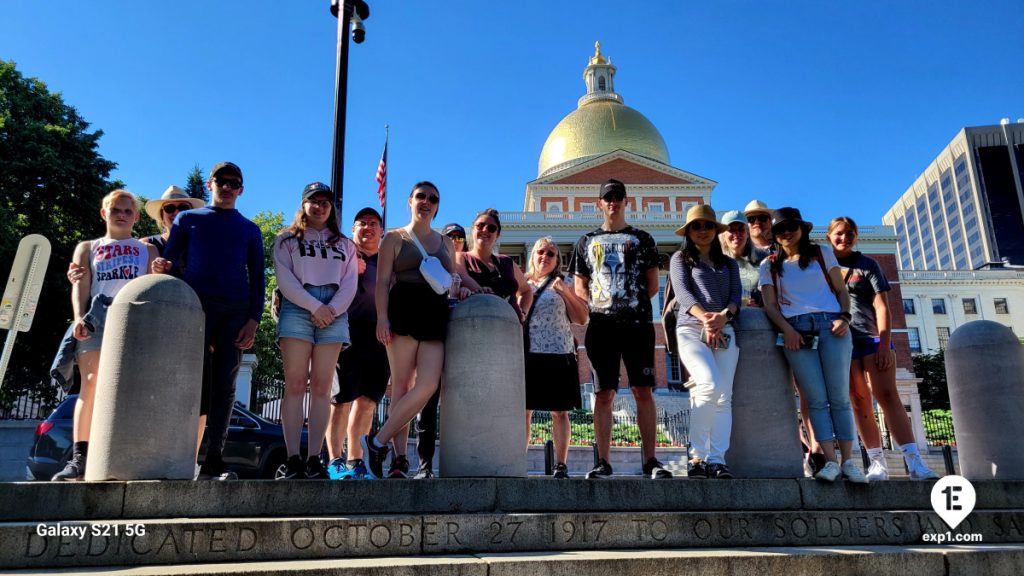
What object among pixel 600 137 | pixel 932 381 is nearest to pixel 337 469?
pixel 600 137

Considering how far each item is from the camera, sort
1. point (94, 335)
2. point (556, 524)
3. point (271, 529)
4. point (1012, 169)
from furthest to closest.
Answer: point (1012, 169)
point (94, 335)
point (556, 524)
point (271, 529)

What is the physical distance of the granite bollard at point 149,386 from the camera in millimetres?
4133

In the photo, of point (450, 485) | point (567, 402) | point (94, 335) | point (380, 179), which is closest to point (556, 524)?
point (450, 485)

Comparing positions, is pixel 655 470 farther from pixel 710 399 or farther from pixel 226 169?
pixel 226 169

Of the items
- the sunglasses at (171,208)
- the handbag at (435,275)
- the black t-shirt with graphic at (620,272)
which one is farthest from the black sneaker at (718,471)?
the sunglasses at (171,208)

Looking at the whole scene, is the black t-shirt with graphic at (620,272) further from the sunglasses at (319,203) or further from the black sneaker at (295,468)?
the black sneaker at (295,468)

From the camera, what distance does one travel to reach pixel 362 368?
5996 mm

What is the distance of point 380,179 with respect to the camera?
16844mm

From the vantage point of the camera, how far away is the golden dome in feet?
184

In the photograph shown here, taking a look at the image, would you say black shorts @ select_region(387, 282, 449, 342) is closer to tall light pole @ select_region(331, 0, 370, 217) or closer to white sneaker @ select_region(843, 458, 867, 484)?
tall light pole @ select_region(331, 0, 370, 217)

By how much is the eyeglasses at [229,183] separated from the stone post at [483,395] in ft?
6.39

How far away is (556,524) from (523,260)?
43874mm

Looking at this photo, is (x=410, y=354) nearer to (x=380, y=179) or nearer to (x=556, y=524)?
(x=556, y=524)

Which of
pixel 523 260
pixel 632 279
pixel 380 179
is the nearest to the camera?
Answer: pixel 632 279
